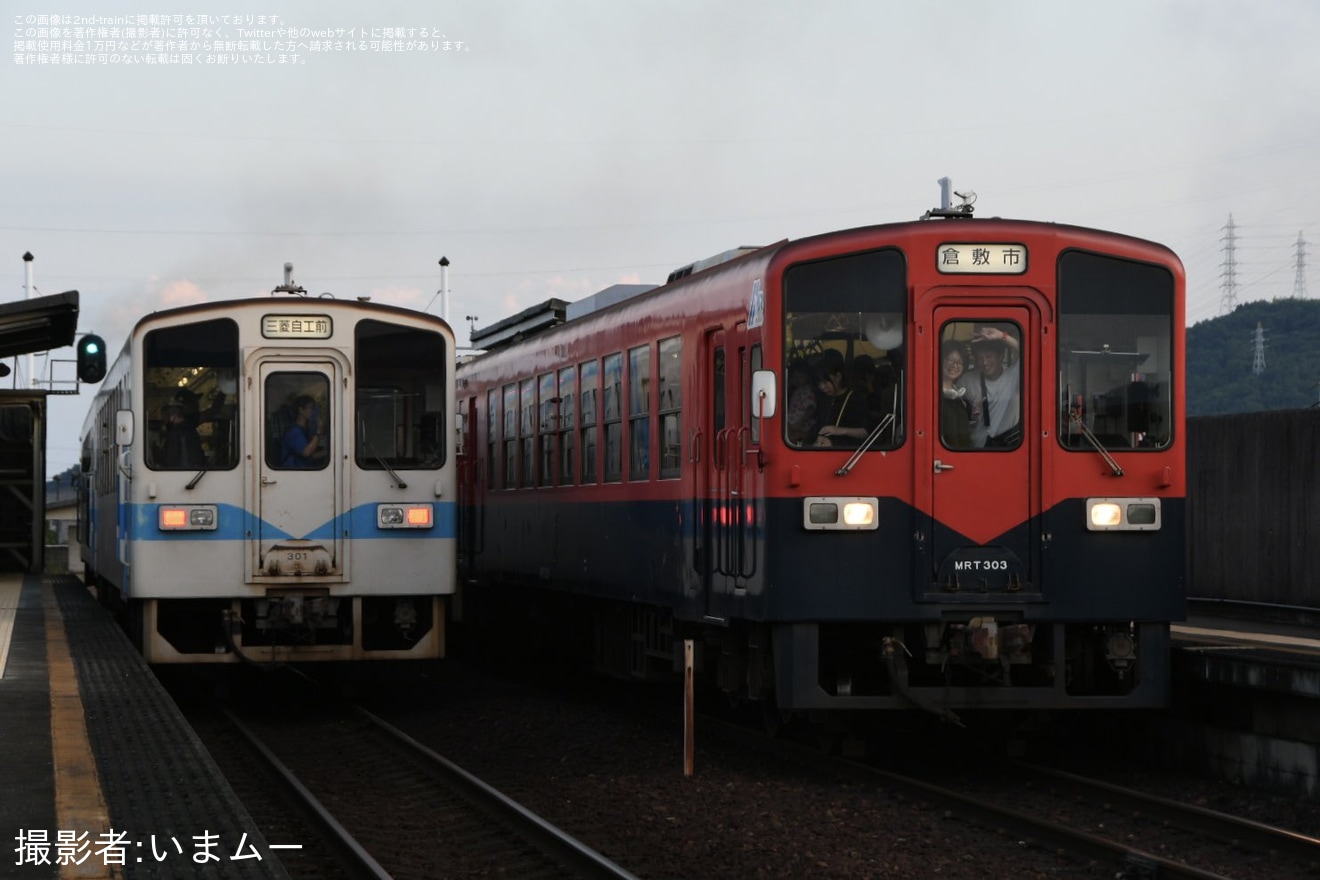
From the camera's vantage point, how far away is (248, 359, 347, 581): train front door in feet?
46.0

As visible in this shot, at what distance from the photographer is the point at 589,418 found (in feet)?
49.6

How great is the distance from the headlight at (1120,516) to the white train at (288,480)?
566 centimetres

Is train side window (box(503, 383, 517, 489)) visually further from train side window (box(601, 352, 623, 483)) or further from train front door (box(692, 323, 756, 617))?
train front door (box(692, 323, 756, 617))

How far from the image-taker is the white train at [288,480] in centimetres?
1389

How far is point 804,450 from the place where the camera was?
10.5m

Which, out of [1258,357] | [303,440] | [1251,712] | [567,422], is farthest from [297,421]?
[1258,357]

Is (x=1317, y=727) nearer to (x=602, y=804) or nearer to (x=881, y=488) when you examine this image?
(x=881, y=488)

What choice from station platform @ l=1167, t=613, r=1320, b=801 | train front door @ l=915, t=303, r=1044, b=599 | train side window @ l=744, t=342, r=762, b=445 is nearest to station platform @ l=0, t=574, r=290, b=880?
train side window @ l=744, t=342, r=762, b=445

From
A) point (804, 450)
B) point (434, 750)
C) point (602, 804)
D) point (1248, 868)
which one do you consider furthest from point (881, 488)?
point (434, 750)

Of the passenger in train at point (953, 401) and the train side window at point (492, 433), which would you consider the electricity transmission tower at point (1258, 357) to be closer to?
the train side window at point (492, 433)

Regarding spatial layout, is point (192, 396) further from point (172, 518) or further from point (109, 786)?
point (109, 786)

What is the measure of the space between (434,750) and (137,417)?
3.41 m

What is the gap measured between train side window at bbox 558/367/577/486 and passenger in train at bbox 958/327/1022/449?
549 centimetres

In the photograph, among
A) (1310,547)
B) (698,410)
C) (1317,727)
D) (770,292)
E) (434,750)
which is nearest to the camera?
(1317,727)
